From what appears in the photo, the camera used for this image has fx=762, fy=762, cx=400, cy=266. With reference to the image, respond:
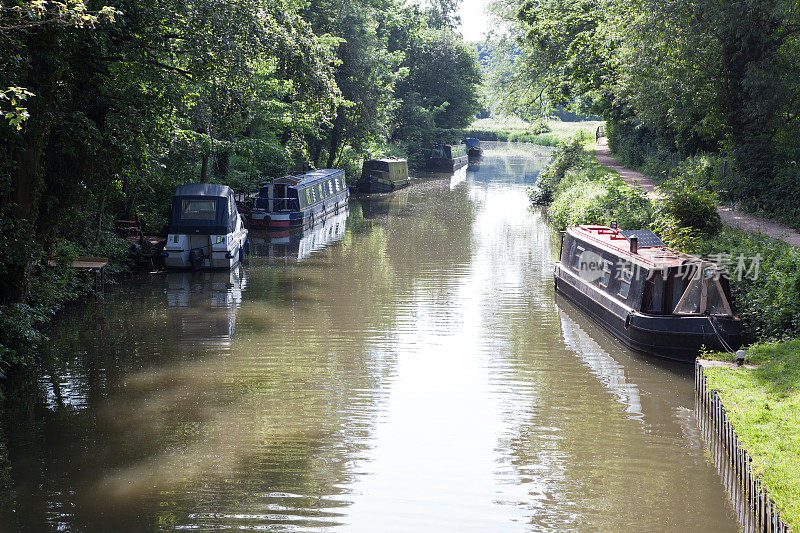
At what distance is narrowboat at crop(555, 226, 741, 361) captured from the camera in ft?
41.8

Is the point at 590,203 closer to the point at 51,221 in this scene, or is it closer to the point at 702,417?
the point at 702,417

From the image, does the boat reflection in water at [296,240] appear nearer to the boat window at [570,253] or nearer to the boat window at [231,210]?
the boat window at [231,210]

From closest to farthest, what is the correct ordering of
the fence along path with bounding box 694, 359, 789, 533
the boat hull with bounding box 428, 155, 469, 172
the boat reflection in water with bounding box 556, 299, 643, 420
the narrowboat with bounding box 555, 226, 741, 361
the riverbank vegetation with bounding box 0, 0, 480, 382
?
the fence along path with bounding box 694, 359, 789, 533 < the riverbank vegetation with bounding box 0, 0, 480, 382 < the boat reflection in water with bounding box 556, 299, 643, 420 < the narrowboat with bounding box 555, 226, 741, 361 < the boat hull with bounding box 428, 155, 469, 172

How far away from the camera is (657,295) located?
1344 cm

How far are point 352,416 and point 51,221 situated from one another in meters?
6.66

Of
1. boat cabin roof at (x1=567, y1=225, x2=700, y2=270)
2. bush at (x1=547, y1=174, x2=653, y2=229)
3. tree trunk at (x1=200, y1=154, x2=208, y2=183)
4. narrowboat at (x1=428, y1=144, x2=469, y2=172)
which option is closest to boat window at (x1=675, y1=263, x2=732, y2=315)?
boat cabin roof at (x1=567, y1=225, x2=700, y2=270)

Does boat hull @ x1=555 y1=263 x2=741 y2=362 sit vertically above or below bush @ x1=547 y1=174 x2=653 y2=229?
below

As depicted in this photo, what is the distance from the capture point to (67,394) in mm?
11453

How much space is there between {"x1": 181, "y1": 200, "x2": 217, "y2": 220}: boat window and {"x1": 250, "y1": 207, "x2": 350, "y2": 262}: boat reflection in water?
10.6ft

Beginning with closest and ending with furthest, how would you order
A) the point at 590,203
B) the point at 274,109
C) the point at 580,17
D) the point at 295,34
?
1. the point at 295,34
2. the point at 590,203
3. the point at 274,109
4. the point at 580,17

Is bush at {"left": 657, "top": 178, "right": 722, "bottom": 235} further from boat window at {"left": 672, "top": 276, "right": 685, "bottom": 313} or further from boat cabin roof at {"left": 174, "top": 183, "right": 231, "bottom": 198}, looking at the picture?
boat cabin roof at {"left": 174, "top": 183, "right": 231, "bottom": 198}

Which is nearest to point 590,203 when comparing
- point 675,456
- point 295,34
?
point 295,34

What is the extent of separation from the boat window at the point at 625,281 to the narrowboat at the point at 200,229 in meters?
10.6

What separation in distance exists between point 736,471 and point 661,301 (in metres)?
5.14
